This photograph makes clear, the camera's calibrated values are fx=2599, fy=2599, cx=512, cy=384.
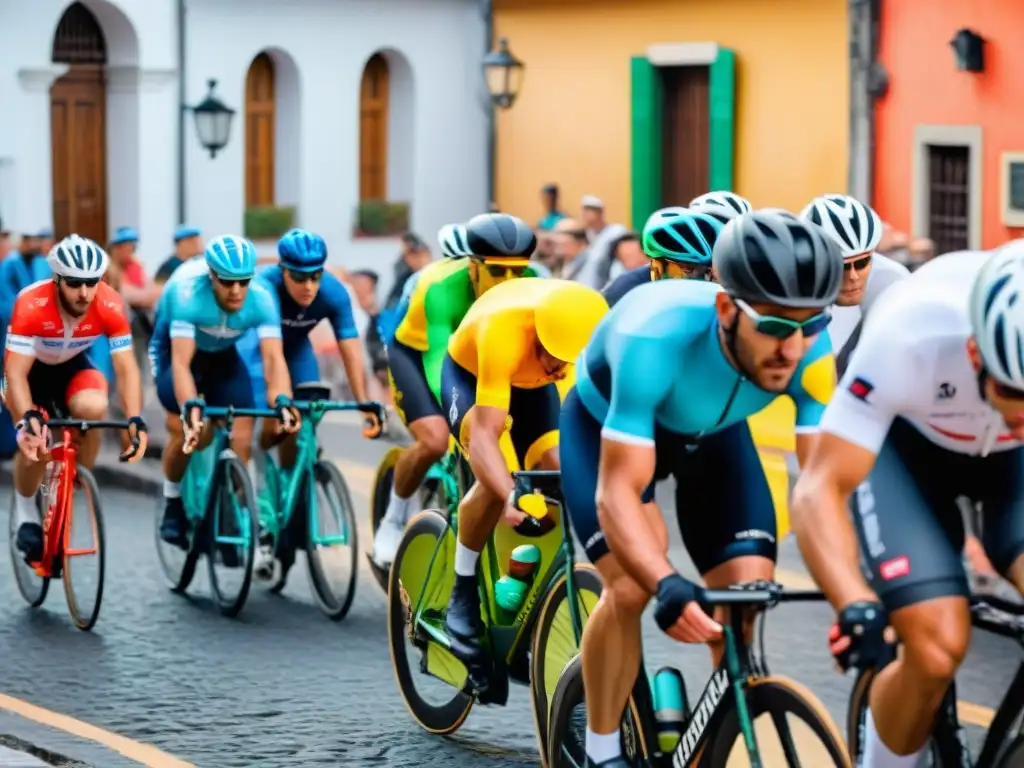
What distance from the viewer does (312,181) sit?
90.1 ft

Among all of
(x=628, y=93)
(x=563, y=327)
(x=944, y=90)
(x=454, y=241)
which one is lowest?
(x=563, y=327)

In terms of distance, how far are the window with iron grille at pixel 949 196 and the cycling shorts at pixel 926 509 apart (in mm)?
15680

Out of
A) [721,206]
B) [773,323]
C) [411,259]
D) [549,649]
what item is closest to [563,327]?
[721,206]

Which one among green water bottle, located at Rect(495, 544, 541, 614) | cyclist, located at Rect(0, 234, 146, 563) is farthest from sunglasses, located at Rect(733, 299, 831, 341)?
cyclist, located at Rect(0, 234, 146, 563)

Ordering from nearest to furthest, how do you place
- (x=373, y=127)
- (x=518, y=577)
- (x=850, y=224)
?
1. (x=518, y=577)
2. (x=850, y=224)
3. (x=373, y=127)

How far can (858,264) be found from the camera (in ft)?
27.6

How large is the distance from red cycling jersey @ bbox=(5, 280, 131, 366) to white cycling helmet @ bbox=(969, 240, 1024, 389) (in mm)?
6100

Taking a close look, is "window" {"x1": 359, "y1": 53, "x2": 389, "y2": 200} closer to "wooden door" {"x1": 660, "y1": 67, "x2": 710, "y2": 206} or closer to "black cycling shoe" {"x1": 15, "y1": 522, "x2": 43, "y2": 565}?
"wooden door" {"x1": 660, "y1": 67, "x2": 710, "y2": 206}

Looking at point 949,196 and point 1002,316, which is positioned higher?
point 949,196

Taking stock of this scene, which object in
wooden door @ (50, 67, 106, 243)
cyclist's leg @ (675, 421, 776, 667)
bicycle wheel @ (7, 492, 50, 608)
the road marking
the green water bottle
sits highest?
wooden door @ (50, 67, 106, 243)

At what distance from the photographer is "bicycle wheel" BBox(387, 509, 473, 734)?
8.30 meters

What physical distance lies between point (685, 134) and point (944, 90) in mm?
4507

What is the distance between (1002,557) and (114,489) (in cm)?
1035

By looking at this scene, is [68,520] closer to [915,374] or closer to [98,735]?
[98,735]
